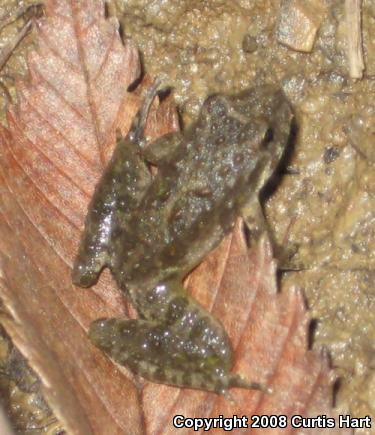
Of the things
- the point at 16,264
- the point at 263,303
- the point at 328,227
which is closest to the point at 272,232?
the point at 328,227

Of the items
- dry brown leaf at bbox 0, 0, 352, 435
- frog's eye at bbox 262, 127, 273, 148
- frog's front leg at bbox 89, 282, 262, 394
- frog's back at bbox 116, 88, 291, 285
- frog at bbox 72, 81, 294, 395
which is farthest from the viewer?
frog's eye at bbox 262, 127, 273, 148

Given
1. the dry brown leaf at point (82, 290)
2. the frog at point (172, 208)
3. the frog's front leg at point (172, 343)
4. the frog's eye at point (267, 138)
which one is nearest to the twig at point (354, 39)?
the frog at point (172, 208)

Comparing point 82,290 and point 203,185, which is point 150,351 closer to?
point 82,290

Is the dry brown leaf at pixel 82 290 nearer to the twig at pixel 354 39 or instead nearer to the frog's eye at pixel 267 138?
the frog's eye at pixel 267 138

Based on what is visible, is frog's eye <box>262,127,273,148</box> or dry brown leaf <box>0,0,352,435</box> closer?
dry brown leaf <box>0,0,352,435</box>

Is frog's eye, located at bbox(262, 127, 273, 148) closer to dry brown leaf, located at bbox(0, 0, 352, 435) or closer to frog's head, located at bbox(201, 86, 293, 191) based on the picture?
frog's head, located at bbox(201, 86, 293, 191)

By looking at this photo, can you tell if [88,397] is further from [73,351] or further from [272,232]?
[272,232]

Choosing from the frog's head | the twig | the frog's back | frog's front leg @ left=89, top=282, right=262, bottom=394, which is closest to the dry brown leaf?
frog's front leg @ left=89, top=282, right=262, bottom=394
